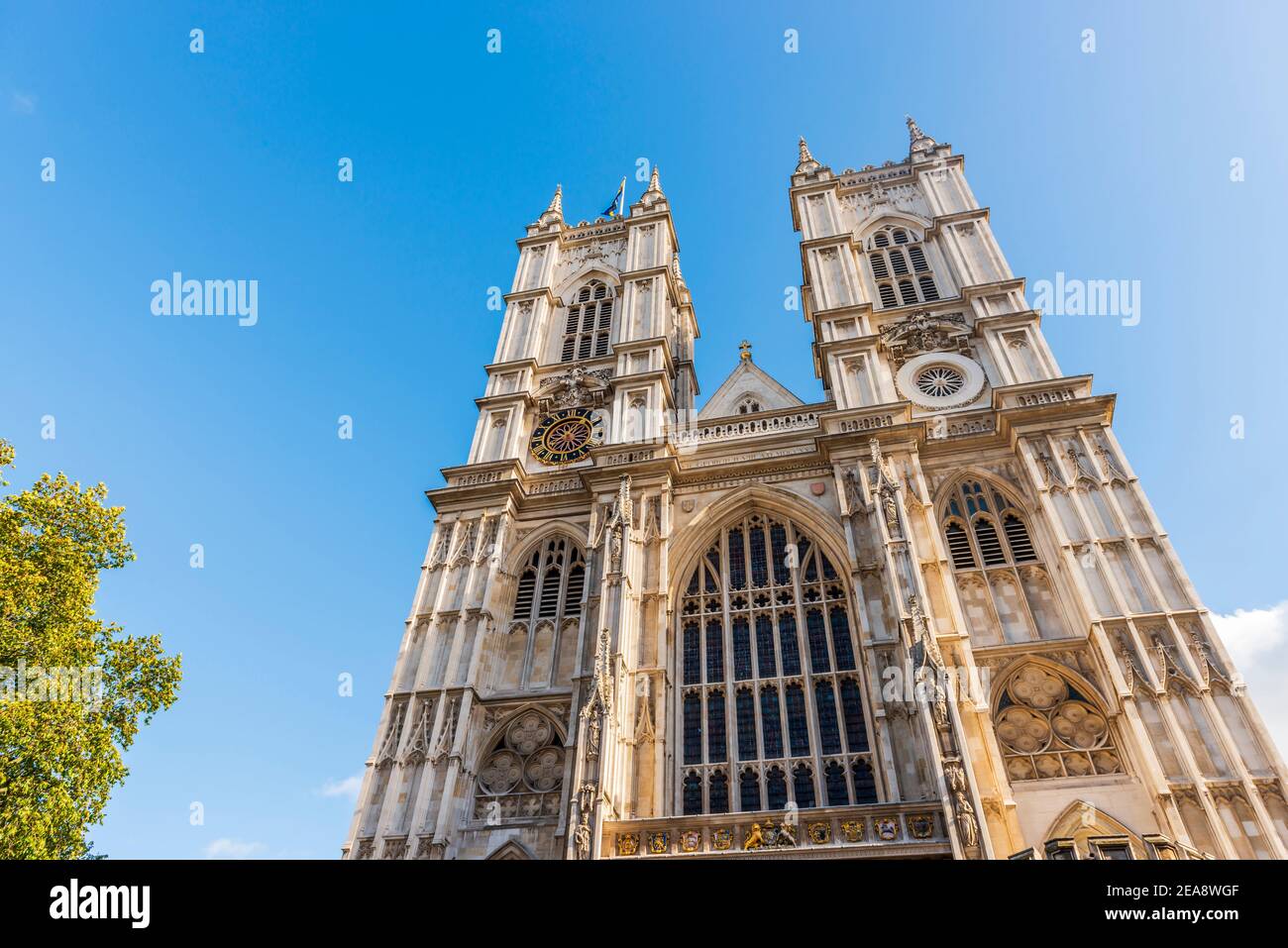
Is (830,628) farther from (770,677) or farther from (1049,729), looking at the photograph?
(1049,729)

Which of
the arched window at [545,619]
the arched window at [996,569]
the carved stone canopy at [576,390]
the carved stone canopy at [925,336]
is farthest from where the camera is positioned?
the carved stone canopy at [576,390]

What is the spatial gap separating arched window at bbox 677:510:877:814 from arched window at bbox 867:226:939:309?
38.0ft

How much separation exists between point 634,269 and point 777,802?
73.3 ft

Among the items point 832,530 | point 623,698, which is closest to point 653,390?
point 832,530

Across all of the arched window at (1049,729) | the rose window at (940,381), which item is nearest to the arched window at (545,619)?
the arched window at (1049,729)

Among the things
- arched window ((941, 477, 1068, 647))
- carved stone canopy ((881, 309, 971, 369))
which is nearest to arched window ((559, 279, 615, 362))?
carved stone canopy ((881, 309, 971, 369))

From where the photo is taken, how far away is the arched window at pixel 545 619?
22.0 meters

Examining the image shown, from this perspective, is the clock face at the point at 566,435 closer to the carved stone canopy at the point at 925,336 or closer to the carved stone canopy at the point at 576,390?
the carved stone canopy at the point at 576,390

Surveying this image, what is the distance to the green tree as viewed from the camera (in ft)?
46.4

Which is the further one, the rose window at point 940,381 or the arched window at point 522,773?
the rose window at point 940,381

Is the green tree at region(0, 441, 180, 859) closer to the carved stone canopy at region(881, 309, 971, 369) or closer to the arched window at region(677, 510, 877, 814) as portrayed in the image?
the arched window at region(677, 510, 877, 814)

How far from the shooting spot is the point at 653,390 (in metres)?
27.7

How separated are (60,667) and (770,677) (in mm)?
15440

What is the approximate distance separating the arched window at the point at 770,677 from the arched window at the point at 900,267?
38.0 feet
